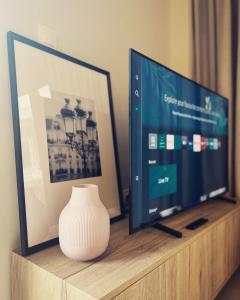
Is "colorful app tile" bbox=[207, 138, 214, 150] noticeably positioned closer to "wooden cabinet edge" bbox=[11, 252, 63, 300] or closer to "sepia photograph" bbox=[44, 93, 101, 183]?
"sepia photograph" bbox=[44, 93, 101, 183]

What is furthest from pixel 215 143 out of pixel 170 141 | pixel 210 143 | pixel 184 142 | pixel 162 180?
pixel 162 180

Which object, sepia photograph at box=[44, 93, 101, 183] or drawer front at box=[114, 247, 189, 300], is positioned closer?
drawer front at box=[114, 247, 189, 300]

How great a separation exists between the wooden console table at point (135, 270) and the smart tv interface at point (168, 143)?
113 mm

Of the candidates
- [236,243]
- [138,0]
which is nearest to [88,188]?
[236,243]

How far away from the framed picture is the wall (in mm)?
74

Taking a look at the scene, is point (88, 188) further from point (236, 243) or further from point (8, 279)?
point (236, 243)

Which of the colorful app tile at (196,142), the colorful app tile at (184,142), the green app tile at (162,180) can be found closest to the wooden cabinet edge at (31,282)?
the green app tile at (162,180)

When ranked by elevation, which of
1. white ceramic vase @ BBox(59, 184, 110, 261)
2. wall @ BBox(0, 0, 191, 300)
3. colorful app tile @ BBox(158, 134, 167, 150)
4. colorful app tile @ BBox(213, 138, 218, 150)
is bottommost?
white ceramic vase @ BBox(59, 184, 110, 261)

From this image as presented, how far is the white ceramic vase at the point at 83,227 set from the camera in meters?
0.86

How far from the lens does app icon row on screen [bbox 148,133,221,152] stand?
47.3 inches

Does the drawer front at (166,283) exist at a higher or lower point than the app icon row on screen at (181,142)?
lower

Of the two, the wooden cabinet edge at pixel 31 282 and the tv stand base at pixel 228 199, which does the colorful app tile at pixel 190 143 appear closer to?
the tv stand base at pixel 228 199

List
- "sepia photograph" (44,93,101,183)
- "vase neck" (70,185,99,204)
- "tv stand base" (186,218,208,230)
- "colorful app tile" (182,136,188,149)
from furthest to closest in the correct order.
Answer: "colorful app tile" (182,136,188,149), "tv stand base" (186,218,208,230), "sepia photograph" (44,93,101,183), "vase neck" (70,185,99,204)

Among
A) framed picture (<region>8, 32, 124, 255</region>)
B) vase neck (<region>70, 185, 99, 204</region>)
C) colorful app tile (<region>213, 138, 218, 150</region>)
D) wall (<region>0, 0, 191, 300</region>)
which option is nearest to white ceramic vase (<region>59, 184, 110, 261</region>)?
vase neck (<region>70, 185, 99, 204</region>)
